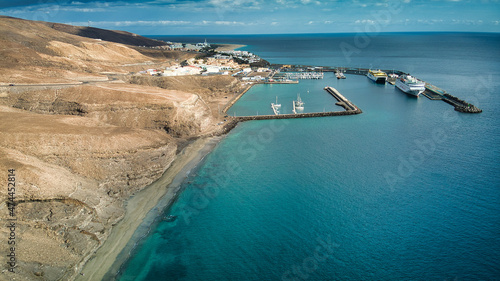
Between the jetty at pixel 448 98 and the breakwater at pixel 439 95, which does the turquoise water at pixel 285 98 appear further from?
the jetty at pixel 448 98

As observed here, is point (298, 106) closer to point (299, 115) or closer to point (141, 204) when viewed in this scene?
point (299, 115)

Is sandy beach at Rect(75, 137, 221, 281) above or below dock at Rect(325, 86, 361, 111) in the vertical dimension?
below

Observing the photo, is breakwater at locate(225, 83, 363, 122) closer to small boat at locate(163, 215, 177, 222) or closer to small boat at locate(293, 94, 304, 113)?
small boat at locate(293, 94, 304, 113)

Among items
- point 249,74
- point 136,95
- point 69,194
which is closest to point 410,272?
point 69,194

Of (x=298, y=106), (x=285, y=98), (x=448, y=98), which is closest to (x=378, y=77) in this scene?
(x=448, y=98)

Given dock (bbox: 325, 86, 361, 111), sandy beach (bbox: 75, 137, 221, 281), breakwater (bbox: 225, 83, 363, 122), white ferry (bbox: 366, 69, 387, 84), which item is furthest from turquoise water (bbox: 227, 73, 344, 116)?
sandy beach (bbox: 75, 137, 221, 281)

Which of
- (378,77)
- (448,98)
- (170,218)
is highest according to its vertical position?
(378,77)
